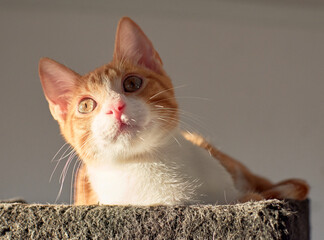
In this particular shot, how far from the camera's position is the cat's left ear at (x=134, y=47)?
0.98m

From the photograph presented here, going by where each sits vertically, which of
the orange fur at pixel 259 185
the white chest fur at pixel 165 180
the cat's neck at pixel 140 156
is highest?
the cat's neck at pixel 140 156

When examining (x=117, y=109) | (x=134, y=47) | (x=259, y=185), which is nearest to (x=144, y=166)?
(x=117, y=109)

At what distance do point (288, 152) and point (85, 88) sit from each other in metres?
1.88

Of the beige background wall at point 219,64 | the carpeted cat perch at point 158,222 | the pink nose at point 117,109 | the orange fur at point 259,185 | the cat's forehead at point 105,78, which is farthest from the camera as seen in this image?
the beige background wall at point 219,64

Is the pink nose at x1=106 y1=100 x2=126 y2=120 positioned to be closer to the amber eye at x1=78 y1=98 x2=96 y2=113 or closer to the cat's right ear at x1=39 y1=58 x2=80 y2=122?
the amber eye at x1=78 y1=98 x2=96 y2=113

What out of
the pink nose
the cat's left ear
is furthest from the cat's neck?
the cat's left ear

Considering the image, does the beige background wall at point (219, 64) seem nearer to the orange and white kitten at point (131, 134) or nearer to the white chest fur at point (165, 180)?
the orange and white kitten at point (131, 134)

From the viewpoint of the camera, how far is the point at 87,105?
2.97 feet

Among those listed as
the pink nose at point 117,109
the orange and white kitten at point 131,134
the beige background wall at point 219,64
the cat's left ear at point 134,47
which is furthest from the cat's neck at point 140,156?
the beige background wall at point 219,64

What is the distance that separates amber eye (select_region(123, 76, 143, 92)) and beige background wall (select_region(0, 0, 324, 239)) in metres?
1.43

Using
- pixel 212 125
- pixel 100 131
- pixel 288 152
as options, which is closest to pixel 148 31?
pixel 212 125

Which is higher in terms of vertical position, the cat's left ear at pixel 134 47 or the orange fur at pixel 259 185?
the cat's left ear at pixel 134 47

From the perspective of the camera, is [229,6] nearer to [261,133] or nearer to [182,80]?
[182,80]

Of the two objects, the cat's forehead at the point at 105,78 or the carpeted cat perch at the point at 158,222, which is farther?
the cat's forehead at the point at 105,78
